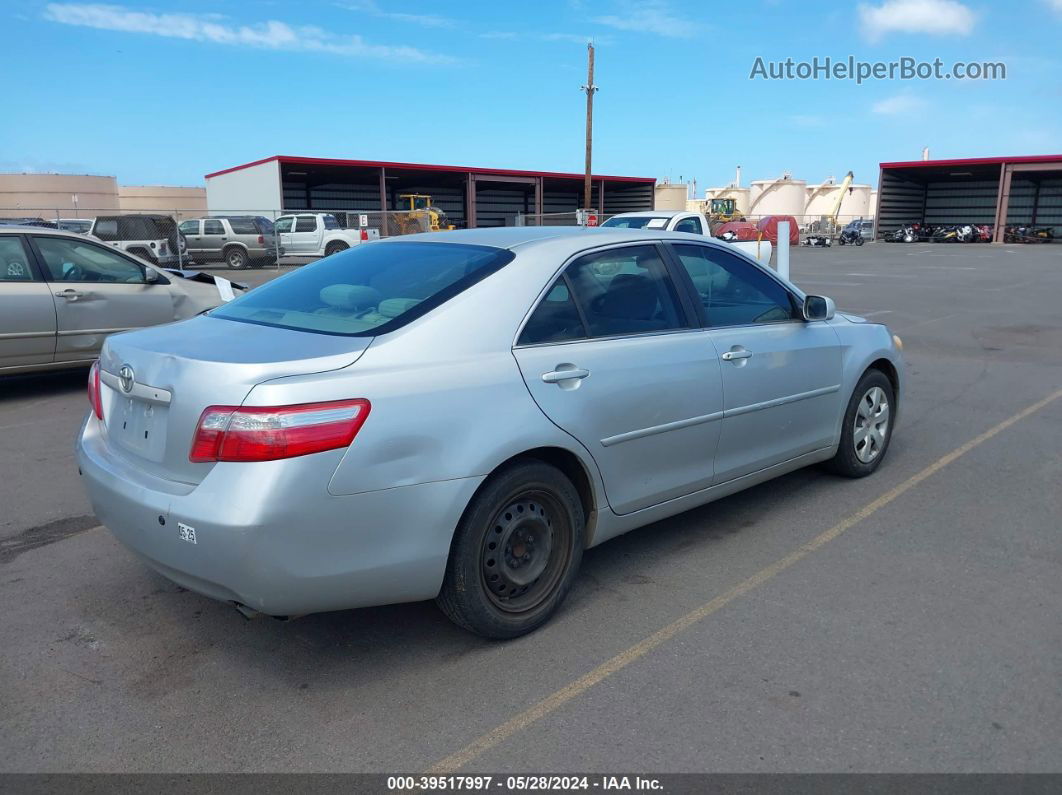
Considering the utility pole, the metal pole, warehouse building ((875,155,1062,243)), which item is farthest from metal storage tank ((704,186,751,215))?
the metal pole

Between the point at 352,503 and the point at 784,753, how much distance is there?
1.61m

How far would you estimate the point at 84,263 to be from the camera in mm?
8328

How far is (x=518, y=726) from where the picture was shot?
2947 millimetres

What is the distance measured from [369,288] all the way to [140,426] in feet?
3.58

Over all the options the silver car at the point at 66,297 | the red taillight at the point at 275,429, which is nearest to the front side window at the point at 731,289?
the red taillight at the point at 275,429

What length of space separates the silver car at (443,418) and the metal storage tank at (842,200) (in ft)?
241

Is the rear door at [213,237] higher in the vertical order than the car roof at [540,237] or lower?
lower

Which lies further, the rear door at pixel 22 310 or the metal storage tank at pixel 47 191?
the metal storage tank at pixel 47 191

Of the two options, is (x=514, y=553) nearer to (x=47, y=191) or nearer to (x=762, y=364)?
(x=762, y=364)

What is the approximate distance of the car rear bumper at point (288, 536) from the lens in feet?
9.27

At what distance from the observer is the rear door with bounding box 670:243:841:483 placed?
4.36 metres

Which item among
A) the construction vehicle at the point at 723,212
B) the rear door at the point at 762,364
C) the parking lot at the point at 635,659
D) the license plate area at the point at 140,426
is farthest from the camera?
the construction vehicle at the point at 723,212

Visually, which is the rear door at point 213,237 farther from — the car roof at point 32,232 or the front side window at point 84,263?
the car roof at point 32,232

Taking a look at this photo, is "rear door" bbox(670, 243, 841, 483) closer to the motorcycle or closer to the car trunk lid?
the car trunk lid
